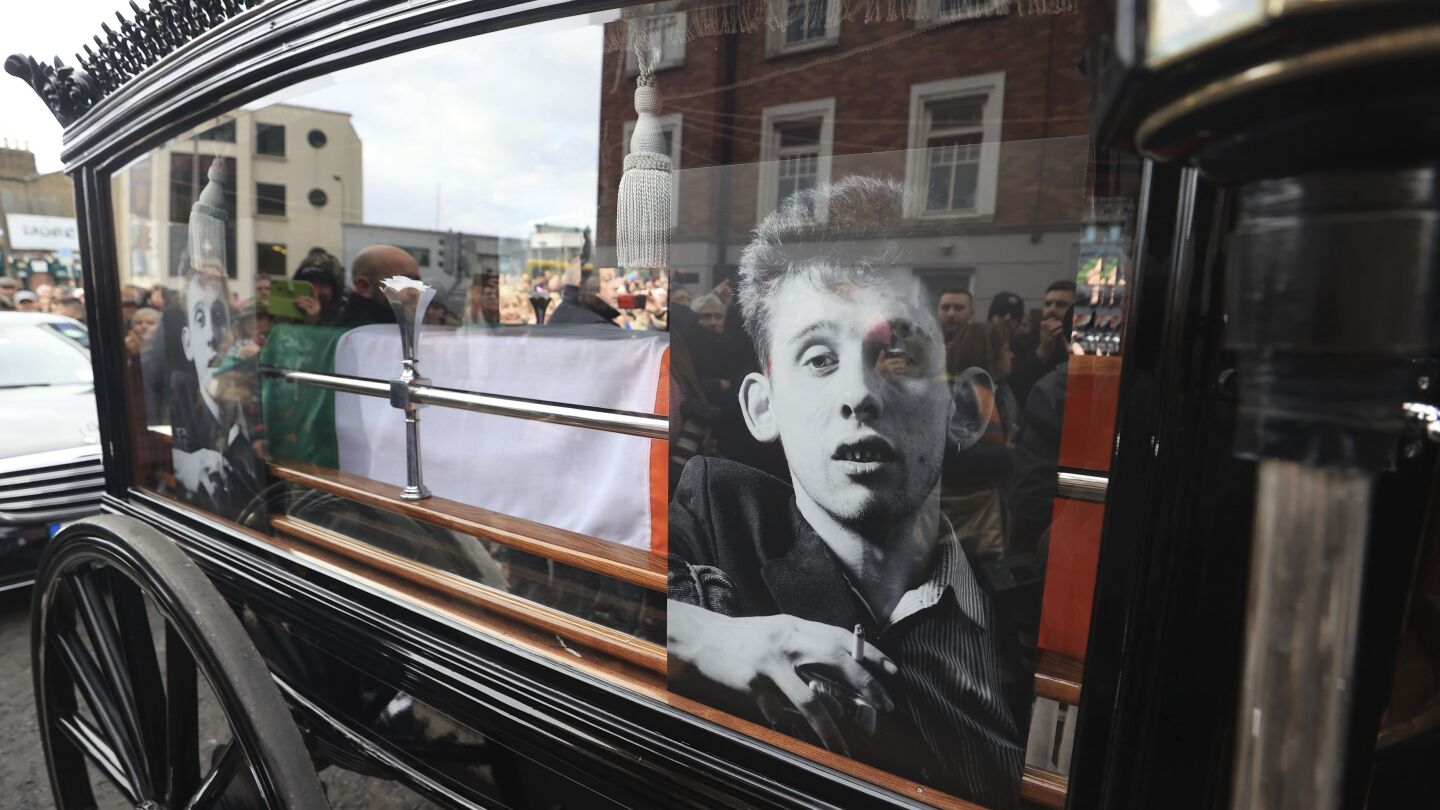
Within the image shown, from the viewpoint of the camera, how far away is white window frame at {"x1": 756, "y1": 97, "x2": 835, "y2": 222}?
0.82 m

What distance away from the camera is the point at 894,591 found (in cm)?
85

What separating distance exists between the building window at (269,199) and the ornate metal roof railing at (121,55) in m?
0.30

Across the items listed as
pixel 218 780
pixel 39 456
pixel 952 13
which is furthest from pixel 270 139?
pixel 39 456

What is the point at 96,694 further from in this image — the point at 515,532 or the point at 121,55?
the point at 121,55

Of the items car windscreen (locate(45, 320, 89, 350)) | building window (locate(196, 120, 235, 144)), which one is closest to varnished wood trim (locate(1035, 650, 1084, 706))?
building window (locate(196, 120, 235, 144))

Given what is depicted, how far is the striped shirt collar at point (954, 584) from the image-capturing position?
0.80 metres

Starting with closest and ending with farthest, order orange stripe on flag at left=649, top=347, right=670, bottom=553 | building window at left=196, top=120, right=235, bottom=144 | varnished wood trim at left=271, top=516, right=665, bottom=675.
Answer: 1. varnished wood trim at left=271, top=516, right=665, bottom=675
2. orange stripe on flag at left=649, top=347, right=670, bottom=553
3. building window at left=196, top=120, right=235, bottom=144

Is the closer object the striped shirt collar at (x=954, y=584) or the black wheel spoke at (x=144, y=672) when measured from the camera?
the striped shirt collar at (x=954, y=584)

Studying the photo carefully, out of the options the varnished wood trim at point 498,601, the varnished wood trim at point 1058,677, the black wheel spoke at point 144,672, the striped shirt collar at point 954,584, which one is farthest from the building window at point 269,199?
the varnished wood trim at point 1058,677

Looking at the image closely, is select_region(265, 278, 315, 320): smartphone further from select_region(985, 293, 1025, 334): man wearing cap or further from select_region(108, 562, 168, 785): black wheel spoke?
select_region(985, 293, 1025, 334): man wearing cap

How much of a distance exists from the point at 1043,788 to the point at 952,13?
80cm

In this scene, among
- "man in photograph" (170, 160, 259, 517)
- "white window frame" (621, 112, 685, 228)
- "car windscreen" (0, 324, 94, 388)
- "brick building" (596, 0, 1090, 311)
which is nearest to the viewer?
"brick building" (596, 0, 1090, 311)

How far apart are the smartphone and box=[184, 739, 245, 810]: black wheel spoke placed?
85 centimetres

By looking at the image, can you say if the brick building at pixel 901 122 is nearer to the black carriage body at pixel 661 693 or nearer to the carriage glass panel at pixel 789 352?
the carriage glass panel at pixel 789 352
